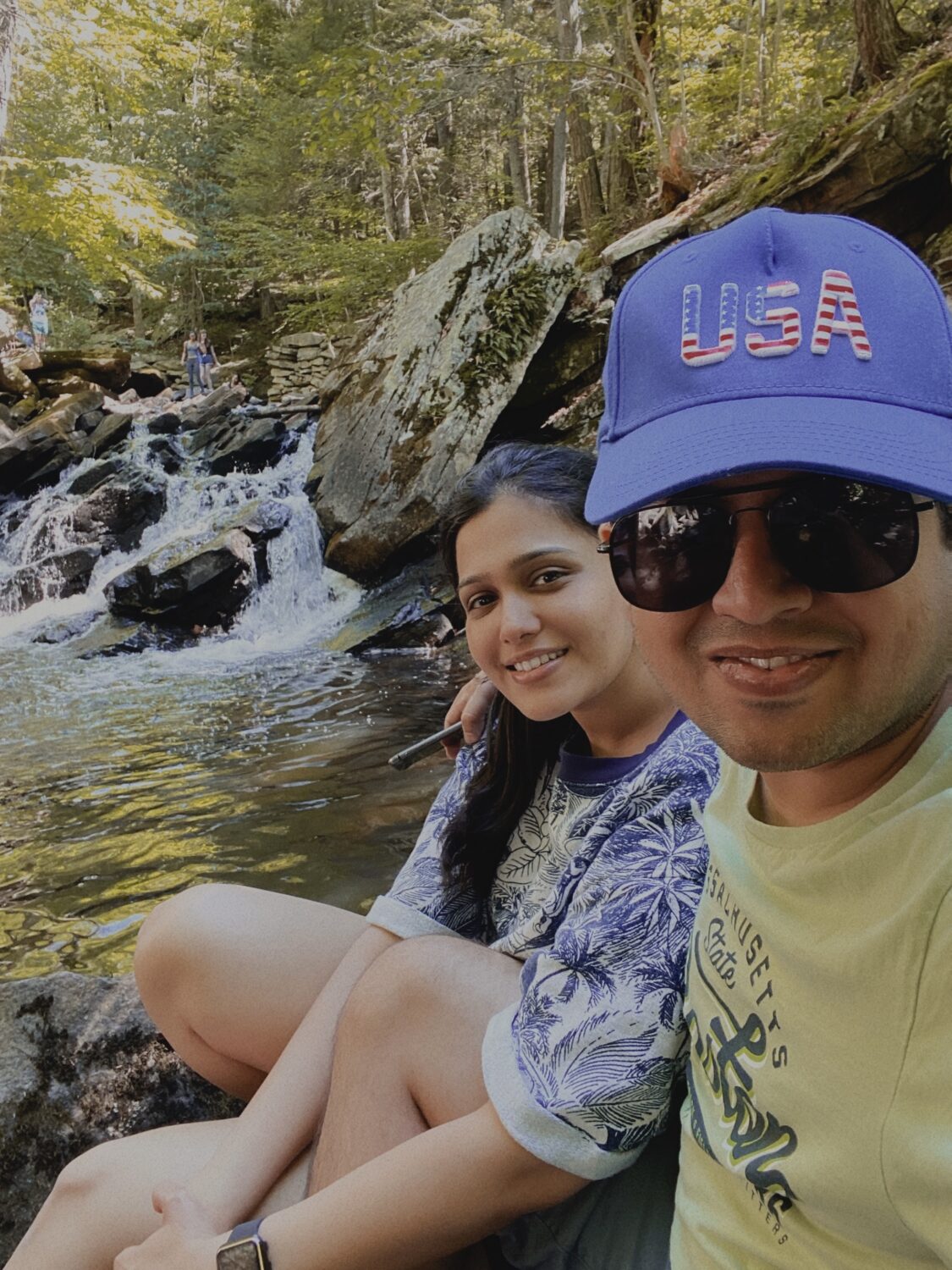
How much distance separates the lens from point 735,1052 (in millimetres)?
1067

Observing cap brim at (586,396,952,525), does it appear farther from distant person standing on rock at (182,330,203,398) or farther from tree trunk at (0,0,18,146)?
distant person standing on rock at (182,330,203,398)

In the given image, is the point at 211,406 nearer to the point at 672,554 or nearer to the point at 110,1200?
the point at 110,1200

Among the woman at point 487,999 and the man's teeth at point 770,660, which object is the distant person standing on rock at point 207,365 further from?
the man's teeth at point 770,660

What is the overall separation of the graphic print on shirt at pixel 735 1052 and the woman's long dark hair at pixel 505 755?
0.65m

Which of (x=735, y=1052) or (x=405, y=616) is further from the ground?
(x=735, y=1052)

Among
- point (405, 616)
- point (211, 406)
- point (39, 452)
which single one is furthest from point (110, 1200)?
point (211, 406)

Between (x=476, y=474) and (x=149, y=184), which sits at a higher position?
(x=149, y=184)

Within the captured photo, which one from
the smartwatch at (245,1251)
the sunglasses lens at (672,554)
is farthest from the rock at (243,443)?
the sunglasses lens at (672,554)

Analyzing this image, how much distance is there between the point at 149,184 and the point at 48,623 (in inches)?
407

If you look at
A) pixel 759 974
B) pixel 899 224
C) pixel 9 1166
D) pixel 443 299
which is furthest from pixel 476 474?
pixel 899 224

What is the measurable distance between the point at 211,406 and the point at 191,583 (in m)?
8.20

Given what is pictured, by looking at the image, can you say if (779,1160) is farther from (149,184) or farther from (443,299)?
(149,184)

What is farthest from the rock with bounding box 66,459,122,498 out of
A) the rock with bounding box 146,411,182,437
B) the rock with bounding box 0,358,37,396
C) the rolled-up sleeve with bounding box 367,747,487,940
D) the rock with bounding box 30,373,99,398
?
the rolled-up sleeve with bounding box 367,747,487,940

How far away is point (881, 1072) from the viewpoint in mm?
855
